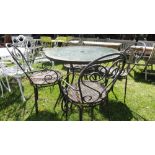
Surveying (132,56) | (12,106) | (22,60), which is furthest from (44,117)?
(132,56)

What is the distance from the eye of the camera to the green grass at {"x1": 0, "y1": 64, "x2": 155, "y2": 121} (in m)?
2.96

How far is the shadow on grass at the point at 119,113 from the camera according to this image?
2.94m

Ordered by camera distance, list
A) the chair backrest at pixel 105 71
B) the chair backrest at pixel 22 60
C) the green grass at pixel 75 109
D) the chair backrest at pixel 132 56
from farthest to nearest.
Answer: the chair backrest at pixel 132 56 < the green grass at pixel 75 109 < the chair backrest at pixel 22 60 < the chair backrest at pixel 105 71

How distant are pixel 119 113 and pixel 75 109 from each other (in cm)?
66

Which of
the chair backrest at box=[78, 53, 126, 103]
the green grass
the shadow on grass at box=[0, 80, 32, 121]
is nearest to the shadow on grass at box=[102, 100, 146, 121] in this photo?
the green grass

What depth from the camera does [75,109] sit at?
314 centimetres

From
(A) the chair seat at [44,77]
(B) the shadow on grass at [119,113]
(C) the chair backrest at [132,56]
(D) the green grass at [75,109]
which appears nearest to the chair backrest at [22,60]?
(A) the chair seat at [44,77]

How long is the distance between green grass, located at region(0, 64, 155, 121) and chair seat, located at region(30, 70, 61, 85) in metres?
0.50

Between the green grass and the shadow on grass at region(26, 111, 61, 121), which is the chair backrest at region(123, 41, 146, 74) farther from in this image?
the shadow on grass at region(26, 111, 61, 121)

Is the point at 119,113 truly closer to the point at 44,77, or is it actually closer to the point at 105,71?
the point at 105,71

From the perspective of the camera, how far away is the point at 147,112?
309 cm

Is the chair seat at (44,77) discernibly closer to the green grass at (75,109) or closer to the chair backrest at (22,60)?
the chair backrest at (22,60)
